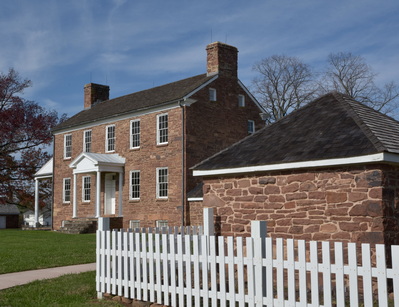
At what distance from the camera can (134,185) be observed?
83.9 feet

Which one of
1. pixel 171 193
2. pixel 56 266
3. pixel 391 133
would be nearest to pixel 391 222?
pixel 391 133

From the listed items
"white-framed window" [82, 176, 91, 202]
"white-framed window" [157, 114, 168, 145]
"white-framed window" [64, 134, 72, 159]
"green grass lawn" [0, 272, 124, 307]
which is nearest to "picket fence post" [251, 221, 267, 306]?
"green grass lawn" [0, 272, 124, 307]

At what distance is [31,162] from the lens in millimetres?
39188

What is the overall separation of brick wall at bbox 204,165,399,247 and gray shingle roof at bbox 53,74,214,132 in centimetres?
1302

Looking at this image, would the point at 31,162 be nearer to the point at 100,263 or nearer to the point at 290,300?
the point at 100,263

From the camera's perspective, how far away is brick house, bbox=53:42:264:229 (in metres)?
23.3

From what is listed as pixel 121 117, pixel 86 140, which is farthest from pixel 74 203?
pixel 121 117

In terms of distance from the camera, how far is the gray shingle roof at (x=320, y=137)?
8.95 metres

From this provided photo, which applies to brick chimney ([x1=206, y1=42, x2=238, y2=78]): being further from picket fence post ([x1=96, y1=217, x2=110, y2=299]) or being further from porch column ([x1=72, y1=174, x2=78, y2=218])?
picket fence post ([x1=96, y1=217, x2=110, y2=299])

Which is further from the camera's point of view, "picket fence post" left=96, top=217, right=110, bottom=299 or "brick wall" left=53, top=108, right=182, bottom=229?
"brick wall" left=53, top=108, right=182, bottom=229

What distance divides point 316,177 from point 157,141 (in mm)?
15728

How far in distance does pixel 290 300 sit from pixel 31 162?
1436 inches

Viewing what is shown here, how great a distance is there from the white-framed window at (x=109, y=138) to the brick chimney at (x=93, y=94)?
5641 mm

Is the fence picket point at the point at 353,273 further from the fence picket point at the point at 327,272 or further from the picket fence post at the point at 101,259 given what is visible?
the picket fence post at the point at 101,259
